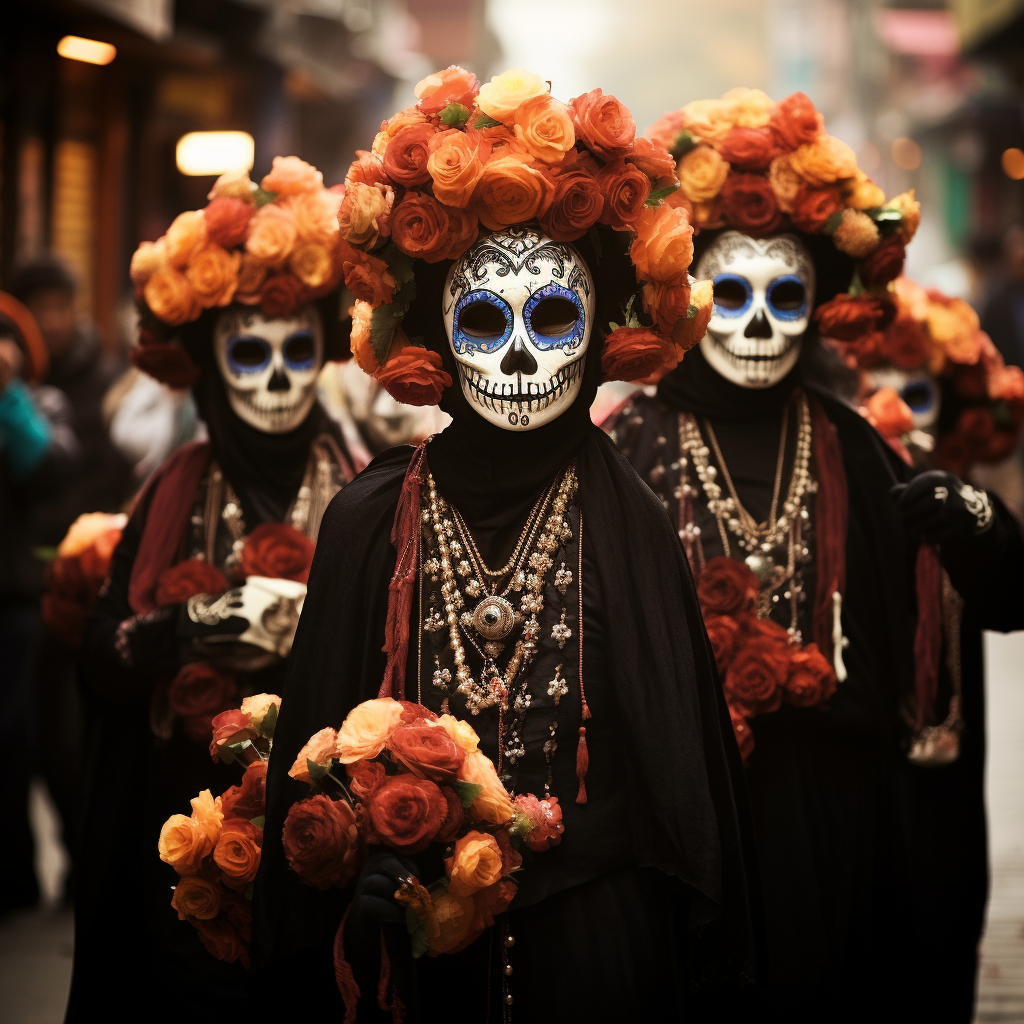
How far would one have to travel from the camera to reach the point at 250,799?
12.1 ft

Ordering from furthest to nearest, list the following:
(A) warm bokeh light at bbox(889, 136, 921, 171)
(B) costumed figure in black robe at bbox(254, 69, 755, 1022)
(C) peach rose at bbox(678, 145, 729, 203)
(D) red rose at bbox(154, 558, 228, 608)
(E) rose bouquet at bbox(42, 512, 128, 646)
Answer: (A) warm bokeh light at bbox(889, 136, 921, 171), (E) rose bouquet at bbox(42, 512, 128, 646), (C) peach rose at bbox(678, 145, 729, 203), (D) red rose at bbox(154, 558, 228, 608), (B) costumed figure in black robe at bbox(254, 69, 755, 1022)

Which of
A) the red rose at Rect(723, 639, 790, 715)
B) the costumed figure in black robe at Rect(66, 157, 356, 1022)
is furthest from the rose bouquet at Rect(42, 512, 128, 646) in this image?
the red rose at Rect(723, 639, 790, 715)

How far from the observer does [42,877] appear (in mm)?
7422

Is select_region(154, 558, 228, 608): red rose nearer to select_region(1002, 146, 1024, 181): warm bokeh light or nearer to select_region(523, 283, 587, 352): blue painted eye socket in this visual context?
select_region(523, 283, 587, 352): blue painted eye socket

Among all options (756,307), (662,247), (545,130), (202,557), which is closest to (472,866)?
(662,247)

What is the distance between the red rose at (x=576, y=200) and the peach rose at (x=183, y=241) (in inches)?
68.1

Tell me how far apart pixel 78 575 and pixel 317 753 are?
2.33 metres

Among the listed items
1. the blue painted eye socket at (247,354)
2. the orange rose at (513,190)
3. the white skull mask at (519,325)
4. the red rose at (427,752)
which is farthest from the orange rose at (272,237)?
the red rose at (427,752)

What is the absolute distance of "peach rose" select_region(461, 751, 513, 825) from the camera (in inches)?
125

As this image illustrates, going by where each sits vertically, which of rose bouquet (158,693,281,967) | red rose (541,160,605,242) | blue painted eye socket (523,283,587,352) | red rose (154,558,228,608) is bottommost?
rose bouquet (158,693,281,967)

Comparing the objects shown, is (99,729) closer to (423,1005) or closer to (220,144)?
(423,1005)

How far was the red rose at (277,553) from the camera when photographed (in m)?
4.73

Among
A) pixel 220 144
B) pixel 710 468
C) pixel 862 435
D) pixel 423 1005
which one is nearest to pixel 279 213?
pixel 710 468

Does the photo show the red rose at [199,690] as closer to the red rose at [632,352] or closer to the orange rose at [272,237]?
the orange rose at [272,237]
